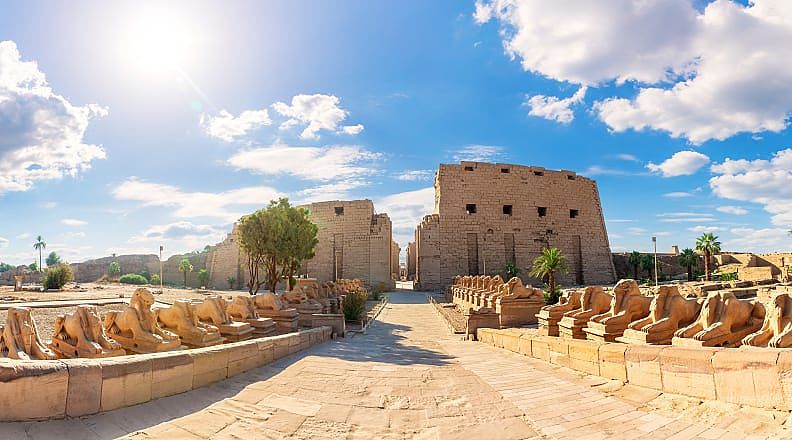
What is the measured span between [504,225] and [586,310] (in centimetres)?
2950

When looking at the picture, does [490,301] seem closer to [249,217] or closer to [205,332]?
[205,332]

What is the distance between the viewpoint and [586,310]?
7.16 meters

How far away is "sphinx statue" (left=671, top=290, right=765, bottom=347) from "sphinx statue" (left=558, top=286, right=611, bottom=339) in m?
2.28

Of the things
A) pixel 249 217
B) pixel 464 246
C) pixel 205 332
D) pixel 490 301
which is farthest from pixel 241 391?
pixel 464 246

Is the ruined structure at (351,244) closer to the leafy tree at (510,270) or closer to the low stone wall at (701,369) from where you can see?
the leafy tree at (510,270)

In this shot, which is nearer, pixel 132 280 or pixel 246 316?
pixel 246 316

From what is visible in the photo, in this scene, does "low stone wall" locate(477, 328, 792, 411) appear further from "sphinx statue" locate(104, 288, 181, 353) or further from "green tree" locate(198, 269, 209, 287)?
"green tree" locate(198, 269, 209, 287)

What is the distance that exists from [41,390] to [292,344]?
13.0 feet

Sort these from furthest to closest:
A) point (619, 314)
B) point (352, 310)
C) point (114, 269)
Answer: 1. point (114, 269)
2. point (352, 310)
3. point (619, 314)

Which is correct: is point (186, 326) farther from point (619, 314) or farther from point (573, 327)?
point (619, 314)

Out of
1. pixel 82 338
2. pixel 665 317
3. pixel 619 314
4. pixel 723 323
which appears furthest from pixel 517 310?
pixel 82 338

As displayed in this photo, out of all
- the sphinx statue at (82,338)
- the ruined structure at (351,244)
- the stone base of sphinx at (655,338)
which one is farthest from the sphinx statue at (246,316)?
the ruined structure at (351,244)

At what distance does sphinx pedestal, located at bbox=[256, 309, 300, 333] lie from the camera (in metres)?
8.52

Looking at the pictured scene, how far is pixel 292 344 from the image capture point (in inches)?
264
